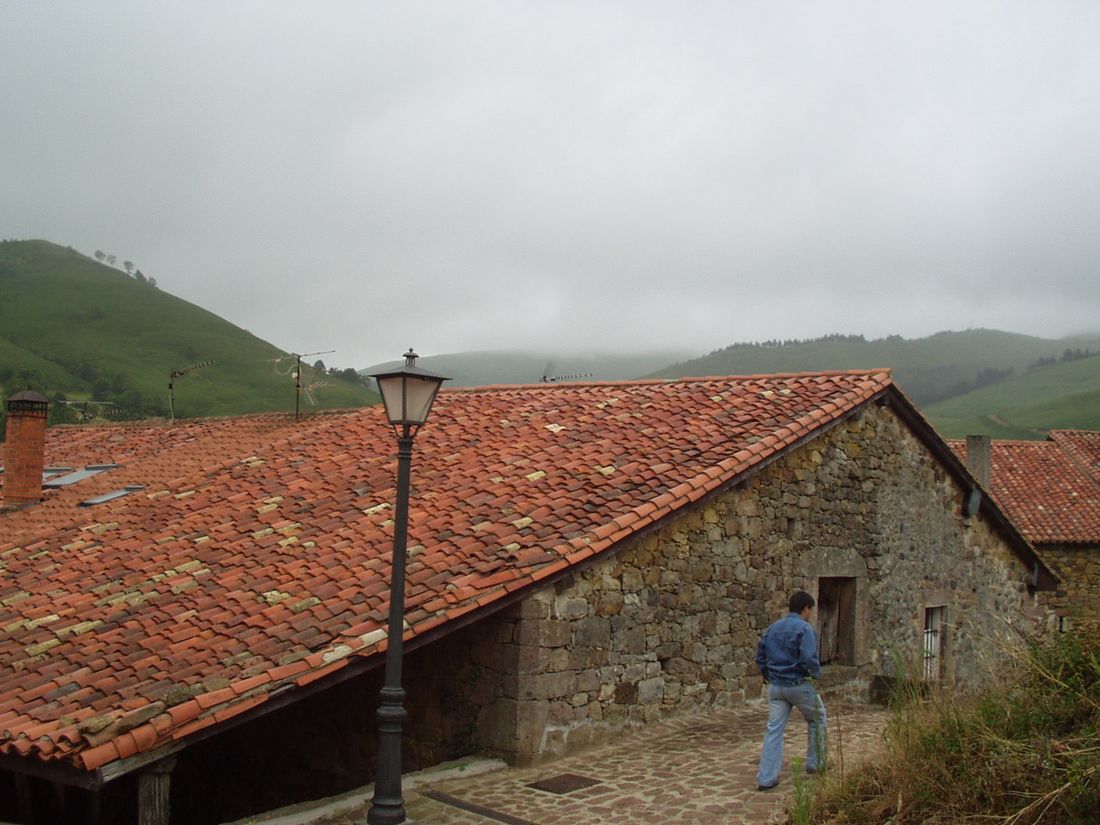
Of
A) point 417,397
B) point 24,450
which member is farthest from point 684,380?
point 24,450

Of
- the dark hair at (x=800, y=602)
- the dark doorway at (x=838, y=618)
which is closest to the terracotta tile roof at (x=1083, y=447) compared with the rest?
the dark doorway at (x=838, y=618)

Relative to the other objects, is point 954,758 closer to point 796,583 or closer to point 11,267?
point 796,583

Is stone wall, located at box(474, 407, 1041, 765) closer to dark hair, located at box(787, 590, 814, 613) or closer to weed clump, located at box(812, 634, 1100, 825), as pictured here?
weed clump, located at box(812, 634, 1100, 825)

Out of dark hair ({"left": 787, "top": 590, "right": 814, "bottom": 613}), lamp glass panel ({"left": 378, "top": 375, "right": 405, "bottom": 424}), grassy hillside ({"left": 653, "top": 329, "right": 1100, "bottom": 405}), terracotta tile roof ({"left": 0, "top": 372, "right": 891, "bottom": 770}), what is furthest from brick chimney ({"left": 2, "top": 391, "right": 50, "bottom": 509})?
grassy hillside ({"left": 653, "top": 329, "right": 1100, "bottom": 405})

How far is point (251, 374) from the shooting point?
67.4 m

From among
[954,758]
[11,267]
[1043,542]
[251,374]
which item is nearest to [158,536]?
[954,758]

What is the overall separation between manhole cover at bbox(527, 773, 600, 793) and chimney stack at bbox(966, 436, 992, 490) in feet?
47.7

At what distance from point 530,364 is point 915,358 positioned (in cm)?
6386

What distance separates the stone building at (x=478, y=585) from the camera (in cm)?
736

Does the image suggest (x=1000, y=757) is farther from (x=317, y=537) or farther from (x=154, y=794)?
(x=317, y=537)

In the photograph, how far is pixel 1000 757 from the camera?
16.9ft

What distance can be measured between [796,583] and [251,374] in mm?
61511

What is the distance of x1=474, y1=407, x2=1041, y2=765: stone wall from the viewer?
27.0 ft

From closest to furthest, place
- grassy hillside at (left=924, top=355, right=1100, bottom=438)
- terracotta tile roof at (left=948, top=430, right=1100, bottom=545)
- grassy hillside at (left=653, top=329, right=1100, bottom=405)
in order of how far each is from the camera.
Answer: terracotta tile roof at (left=948, top=430, right=1100, bottom=545)
grassy hillside at (left=924, top=355, right=1100, bottom=438)
grassy hillside at (left=653, top=329, right=1100, bottom=405)
